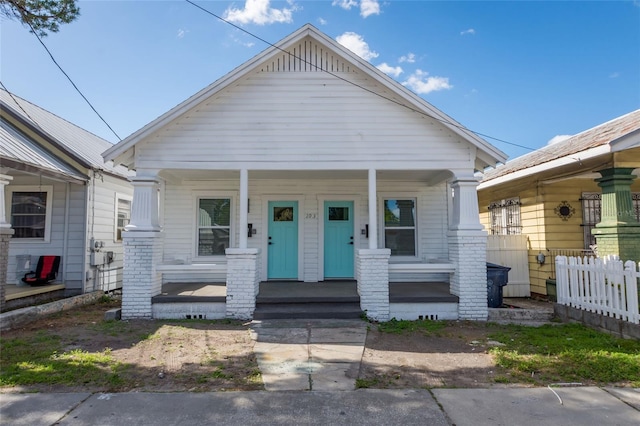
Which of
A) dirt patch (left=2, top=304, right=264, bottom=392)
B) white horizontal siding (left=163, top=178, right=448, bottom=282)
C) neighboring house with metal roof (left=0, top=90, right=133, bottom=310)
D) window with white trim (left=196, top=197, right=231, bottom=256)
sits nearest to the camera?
dirt patch (left=2, top=304, right=264, bottom=392)

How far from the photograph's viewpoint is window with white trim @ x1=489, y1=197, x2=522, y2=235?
10.0m

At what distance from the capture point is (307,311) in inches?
268

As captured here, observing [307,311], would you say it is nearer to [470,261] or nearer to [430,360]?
[430,360]

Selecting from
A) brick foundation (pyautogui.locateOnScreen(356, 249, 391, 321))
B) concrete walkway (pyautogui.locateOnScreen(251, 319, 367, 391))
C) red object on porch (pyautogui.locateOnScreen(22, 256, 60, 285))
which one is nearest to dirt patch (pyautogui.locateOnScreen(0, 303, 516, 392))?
concrete walkway (pyautogui.locateOnScreen(251, 319, 367, 391))

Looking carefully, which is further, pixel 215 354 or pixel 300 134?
pixel 300 134

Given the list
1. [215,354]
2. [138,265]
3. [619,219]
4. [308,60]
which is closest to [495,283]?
[619,219]

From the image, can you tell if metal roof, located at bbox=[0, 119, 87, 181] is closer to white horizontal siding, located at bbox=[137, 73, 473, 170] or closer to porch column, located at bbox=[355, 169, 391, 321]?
white horizontal siding, located at bbox=[137, 73, 473, 170]

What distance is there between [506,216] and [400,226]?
361 centimetres

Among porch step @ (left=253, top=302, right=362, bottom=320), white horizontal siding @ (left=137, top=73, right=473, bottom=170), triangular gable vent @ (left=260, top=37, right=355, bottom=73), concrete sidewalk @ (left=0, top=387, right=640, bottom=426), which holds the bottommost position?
concrete sidewalk @ (left=0, top=387, right=640, bottom=426)

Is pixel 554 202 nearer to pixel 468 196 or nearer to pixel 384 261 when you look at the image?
pixel 468 196

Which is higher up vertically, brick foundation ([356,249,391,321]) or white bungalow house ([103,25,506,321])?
white bungalow house ([103,25,506,321])

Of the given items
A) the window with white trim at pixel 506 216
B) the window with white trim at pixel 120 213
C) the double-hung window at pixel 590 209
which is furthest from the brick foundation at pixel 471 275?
the window with white trim at pixel 120 213

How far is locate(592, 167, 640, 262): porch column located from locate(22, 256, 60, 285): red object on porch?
475 inches

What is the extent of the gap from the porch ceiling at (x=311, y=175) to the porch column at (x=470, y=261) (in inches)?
39.6
